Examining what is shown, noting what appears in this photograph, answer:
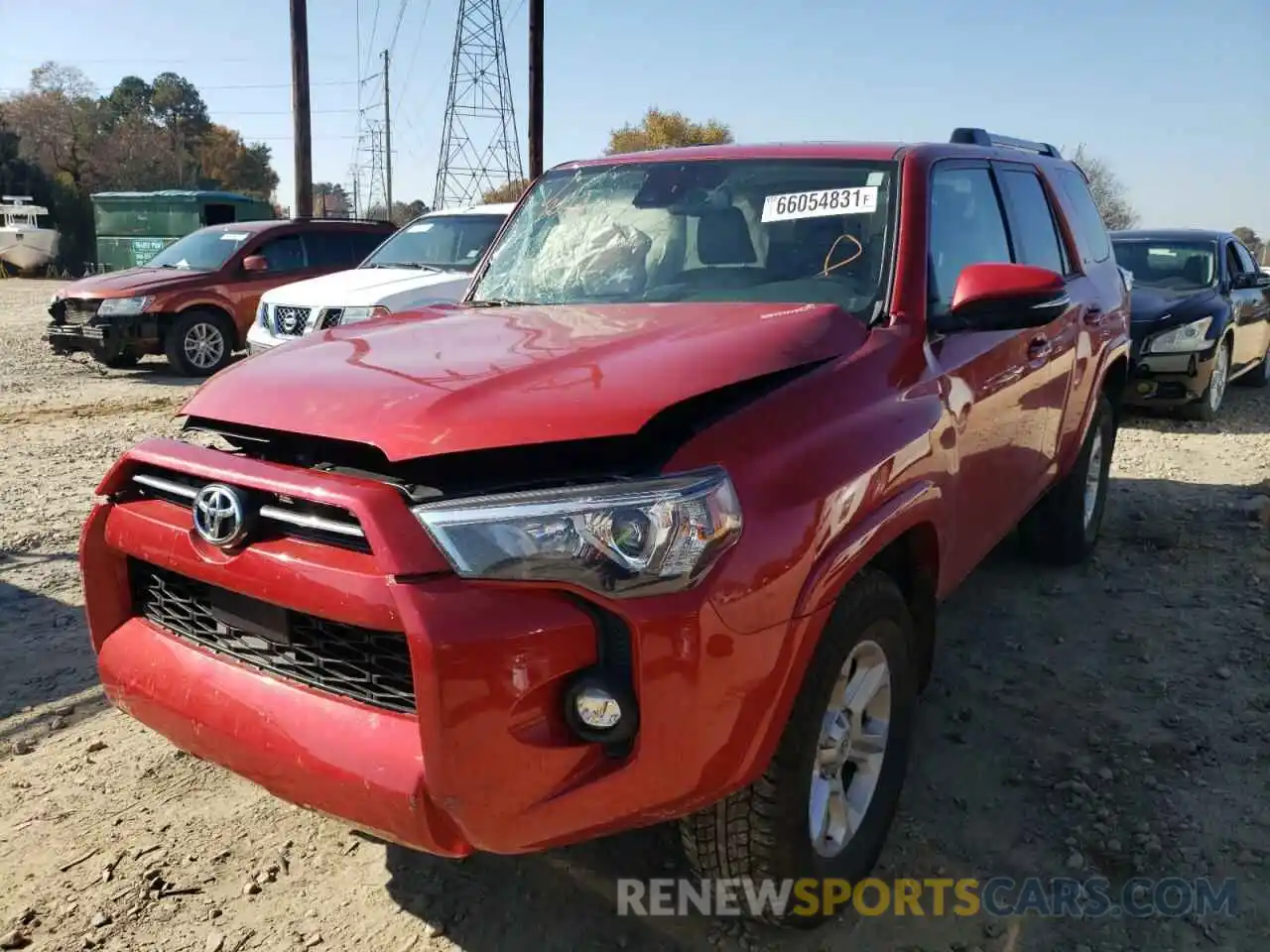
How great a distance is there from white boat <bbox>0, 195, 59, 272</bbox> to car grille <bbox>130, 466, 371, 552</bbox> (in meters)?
34.6

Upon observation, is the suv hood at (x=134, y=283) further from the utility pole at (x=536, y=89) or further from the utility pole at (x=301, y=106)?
the utility pole at (x=536, y=89)

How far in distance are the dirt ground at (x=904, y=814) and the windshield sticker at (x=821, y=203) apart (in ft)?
5.78

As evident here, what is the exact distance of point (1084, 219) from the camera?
499cm

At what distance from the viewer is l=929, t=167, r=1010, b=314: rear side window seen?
3.12 m

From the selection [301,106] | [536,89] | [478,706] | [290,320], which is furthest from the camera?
[536,89]

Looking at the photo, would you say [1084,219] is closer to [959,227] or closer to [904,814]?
[959,227]

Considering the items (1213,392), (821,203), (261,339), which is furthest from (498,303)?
(1213,392)

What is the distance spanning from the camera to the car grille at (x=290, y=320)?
854 cm

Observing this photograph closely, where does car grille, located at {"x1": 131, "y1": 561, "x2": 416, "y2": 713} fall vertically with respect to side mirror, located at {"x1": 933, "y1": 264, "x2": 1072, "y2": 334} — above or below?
below

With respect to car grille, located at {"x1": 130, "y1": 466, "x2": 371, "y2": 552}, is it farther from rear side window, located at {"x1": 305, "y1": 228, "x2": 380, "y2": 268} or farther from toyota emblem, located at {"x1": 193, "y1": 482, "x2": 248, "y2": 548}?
rear side window, located at {"x1": 305, "y1": 228, "x2": 380, "y2": 268}

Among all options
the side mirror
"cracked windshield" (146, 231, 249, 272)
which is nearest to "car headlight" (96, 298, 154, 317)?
"cracked windshield" (146, 231, 249, 272)

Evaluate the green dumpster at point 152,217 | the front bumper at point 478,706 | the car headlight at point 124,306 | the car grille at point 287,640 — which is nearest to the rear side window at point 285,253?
the car headlight at point 124,306
